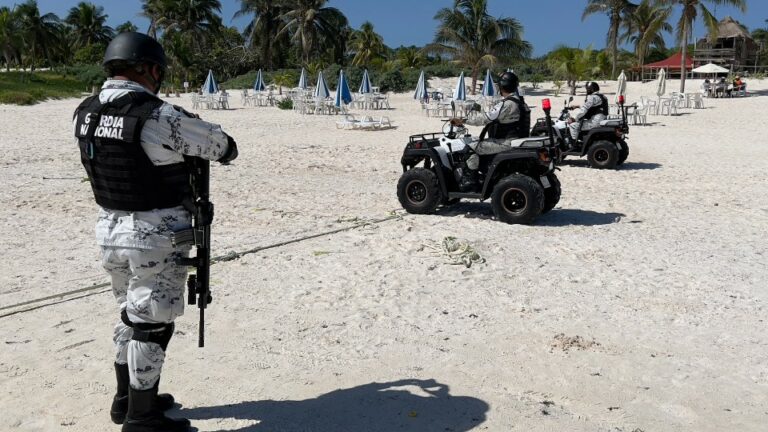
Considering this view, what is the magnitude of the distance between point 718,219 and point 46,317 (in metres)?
7.16

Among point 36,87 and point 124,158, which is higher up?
point 36,87

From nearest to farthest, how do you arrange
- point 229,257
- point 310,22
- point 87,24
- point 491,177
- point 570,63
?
point 229,257
point 491,177
point 570,63
point 310,22
point 87,24

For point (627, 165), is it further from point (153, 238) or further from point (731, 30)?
point (731, 30)

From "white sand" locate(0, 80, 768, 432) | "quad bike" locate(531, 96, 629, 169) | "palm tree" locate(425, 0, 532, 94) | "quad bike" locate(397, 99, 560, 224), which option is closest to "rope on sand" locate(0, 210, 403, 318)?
"white sand" locate(0, 80, 768, 432)

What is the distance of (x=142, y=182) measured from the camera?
2818 mm

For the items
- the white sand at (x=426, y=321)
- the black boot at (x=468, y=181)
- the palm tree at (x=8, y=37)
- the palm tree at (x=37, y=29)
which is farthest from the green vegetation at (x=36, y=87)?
the black boot at (x=468, y=181)

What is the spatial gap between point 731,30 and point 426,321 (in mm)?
49743

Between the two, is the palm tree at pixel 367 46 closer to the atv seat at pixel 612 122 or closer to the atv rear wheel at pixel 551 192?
the atv seat at pixel 612 122

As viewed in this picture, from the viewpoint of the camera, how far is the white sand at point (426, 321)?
3.38m

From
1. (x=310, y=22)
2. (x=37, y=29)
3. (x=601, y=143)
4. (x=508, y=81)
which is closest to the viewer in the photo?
(x=508, y=81)

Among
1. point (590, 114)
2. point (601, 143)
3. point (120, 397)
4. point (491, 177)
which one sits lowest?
point (120, 397)

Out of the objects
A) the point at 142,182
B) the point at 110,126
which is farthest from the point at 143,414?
the point at 110,126

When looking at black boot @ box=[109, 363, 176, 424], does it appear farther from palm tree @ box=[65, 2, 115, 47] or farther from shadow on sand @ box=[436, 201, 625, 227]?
palm tree @ box=[65, 2, 115, 47]

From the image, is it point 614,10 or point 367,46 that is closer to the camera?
point 614,10
